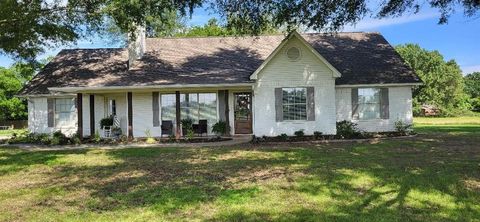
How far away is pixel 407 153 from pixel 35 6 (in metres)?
13.6

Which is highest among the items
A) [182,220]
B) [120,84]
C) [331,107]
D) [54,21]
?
[54,21]

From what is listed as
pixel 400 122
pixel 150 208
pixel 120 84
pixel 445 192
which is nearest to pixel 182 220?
pixel 150 208

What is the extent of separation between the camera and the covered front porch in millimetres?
20828

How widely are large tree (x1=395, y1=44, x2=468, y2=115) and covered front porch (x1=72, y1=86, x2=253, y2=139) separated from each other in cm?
4510

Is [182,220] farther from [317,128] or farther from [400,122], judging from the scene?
[400,122]

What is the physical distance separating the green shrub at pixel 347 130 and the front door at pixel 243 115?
4430mm

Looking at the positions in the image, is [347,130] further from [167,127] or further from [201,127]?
[167,127]

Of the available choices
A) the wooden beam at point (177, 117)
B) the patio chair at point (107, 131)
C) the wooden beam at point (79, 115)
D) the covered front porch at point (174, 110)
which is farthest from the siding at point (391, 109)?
the wooden beam at point (79, 115)

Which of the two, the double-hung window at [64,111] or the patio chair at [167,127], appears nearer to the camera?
the patio chair at [167,127]

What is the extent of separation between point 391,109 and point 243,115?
703cm

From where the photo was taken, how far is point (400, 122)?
67.6 feet

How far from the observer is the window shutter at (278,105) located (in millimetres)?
19281

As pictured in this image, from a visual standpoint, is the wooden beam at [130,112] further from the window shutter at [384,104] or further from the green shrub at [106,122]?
the window shutter at [384,104]

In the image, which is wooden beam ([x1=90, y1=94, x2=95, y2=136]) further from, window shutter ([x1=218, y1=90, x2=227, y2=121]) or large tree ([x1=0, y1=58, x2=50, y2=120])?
large tree ([x1=0, y1=58, x2=50, y2=120])
